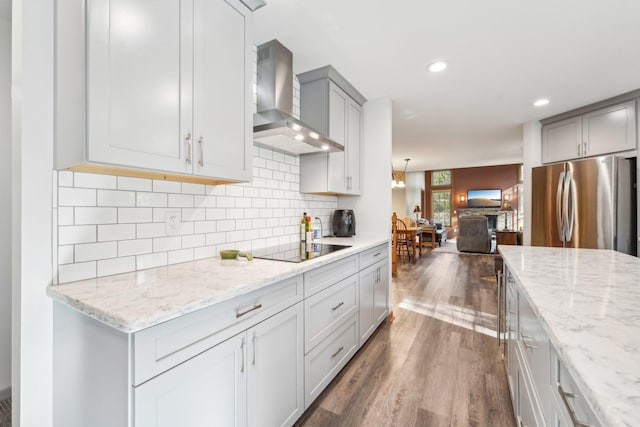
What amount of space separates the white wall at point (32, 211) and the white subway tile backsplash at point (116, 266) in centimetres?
17

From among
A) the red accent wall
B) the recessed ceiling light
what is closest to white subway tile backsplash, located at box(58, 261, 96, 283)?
the recessed ceiling light

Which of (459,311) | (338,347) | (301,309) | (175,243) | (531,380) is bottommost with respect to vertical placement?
(459,311)

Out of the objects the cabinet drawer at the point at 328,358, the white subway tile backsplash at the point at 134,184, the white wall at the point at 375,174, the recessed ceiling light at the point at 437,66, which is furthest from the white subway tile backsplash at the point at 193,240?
the recessed ceiling light at the point at 437,66

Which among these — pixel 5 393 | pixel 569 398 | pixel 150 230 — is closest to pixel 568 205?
pixel 569 398

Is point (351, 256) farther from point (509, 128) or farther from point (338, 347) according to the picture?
point (509, 128)

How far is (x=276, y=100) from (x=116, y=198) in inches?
48.2

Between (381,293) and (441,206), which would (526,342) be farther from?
(441,206)

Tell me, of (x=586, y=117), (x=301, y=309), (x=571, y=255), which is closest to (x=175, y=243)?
(x=301, y=309)

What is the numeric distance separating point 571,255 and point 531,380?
43.9 inches

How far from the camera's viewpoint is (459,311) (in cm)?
333

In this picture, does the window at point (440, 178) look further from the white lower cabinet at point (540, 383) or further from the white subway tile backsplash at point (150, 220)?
the white lower cabinet at point (540, 383)

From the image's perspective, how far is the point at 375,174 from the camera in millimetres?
3189

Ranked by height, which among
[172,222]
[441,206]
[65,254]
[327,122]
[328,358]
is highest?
[327,122]

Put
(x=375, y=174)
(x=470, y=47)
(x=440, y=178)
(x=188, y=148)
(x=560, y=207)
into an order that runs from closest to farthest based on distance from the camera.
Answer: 1. (x=188, y=148)
2. (x=470, y=47)
3. (x=375, y=174)
4. (x=560, y=207)
5. (x=440, y=178)
